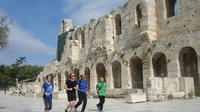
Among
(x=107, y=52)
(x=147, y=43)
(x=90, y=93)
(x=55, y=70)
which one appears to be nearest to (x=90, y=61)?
(x=107, y=52)

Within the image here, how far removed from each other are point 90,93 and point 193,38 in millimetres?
10402

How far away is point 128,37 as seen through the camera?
23.9 meters

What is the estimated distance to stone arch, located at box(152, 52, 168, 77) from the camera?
764 inches

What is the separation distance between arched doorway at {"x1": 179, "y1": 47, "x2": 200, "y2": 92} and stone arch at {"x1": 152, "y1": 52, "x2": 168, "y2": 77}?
1999mm

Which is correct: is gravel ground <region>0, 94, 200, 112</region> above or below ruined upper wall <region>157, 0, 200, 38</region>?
below

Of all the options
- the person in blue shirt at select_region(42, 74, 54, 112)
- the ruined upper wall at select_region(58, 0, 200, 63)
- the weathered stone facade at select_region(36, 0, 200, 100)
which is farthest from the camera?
the ruined upper wall at select_region(58, 0, 200, 63)

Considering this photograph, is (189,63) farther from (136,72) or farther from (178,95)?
(136,72)

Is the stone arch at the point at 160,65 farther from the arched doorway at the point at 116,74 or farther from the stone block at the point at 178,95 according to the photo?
the stone block at the point at 178,95

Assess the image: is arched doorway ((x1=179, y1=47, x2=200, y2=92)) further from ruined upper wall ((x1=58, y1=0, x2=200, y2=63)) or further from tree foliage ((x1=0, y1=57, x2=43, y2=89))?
tree foliage ((x1=0, y1=57, x2=43, y2=89))

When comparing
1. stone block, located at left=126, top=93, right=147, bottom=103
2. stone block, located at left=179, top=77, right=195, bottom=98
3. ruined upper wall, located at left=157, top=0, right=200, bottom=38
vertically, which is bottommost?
stone block, located at left=126, top=93, right=147, bottom=103

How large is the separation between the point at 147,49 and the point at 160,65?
1929 millimetres

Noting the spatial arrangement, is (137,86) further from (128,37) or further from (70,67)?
(70,67)

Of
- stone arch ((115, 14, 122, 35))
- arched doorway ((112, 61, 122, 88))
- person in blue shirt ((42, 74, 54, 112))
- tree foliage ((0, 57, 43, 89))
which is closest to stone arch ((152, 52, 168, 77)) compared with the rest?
arched doorway ((112, 61, 122, 88))

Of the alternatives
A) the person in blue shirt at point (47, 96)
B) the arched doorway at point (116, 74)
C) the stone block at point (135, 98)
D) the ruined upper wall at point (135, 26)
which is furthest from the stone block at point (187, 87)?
the arched doorway at point (116, 74)
